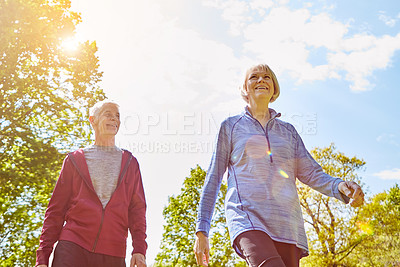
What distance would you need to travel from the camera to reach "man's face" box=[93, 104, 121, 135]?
444 cm

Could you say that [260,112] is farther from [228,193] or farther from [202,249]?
[202,249]

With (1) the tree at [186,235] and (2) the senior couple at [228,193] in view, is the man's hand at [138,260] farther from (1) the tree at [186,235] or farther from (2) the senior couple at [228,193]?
(1) the tree at [186,235]

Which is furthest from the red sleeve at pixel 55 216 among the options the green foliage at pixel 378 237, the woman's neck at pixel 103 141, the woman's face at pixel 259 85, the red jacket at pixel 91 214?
the green foliage at pixel 378 237

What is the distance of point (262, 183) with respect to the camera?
3.47 metres

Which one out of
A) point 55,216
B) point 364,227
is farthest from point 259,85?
point 364,227

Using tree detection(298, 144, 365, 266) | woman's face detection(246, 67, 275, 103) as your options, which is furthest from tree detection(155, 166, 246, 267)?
woman's face detection(246, 67, 275, 103)

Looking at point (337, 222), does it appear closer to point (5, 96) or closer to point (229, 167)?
point (5, 96)

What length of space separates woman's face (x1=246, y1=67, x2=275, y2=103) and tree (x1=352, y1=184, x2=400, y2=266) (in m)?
22.6

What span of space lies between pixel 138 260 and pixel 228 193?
4.04 feet

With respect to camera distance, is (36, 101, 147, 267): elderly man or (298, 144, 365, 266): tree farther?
(298, 144, 365, 266): tree

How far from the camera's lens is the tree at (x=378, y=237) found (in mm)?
23922

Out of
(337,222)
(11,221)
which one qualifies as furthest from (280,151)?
(337,222)

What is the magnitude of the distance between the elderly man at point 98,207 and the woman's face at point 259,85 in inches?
61.5

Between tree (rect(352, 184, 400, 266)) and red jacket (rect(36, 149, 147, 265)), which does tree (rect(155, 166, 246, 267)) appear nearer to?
tree (rect(352, 184, 400, 266))
